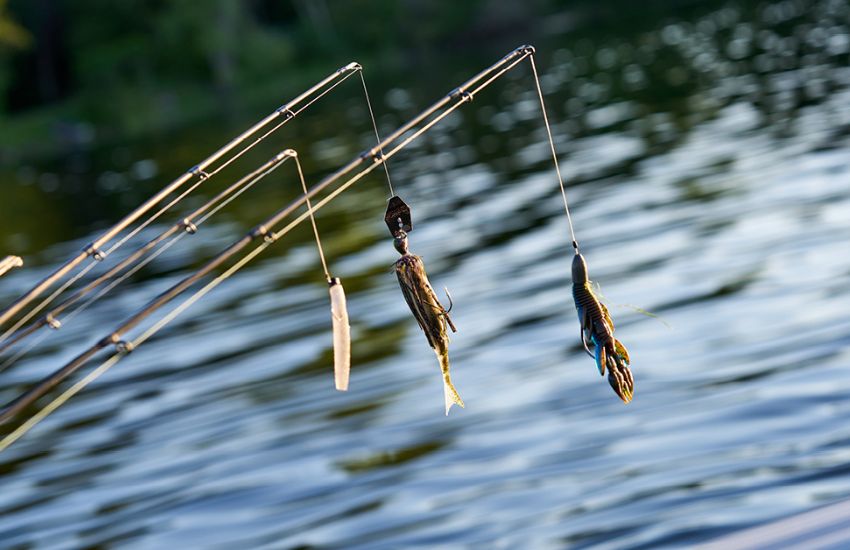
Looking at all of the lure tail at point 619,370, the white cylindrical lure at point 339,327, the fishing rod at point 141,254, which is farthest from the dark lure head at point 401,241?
the lure tail at point 619,370

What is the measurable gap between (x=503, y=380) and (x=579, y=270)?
26.8ft

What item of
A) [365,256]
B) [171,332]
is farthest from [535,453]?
[365,256]

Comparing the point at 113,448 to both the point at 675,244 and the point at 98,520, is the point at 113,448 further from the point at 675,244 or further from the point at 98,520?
the point at 675,244

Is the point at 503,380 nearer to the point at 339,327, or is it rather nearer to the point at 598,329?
the point at 598,329

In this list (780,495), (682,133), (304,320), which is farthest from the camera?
(682,133)

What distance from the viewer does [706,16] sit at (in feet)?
218

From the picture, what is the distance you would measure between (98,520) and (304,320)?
266 inches

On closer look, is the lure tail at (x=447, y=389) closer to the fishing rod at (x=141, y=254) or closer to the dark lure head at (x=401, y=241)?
the dark lure head at (x=401, y=241)

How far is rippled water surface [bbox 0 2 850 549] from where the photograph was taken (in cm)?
1045

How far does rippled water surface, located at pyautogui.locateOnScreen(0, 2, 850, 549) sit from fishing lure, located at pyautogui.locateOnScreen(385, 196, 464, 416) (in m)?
3.84

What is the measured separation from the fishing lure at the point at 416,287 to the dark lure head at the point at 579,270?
0.55 m

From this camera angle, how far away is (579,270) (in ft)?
19.1

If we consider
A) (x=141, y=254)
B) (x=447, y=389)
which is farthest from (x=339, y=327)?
(x=141, y=254)

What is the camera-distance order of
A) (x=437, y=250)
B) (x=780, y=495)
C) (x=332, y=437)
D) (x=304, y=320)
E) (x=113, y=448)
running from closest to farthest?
1. (x=780, y=495)
2. (x=332, y=437)
3. (x=113, y=448)
4. (x=304, y=320)
5. (x=437, y=250)
